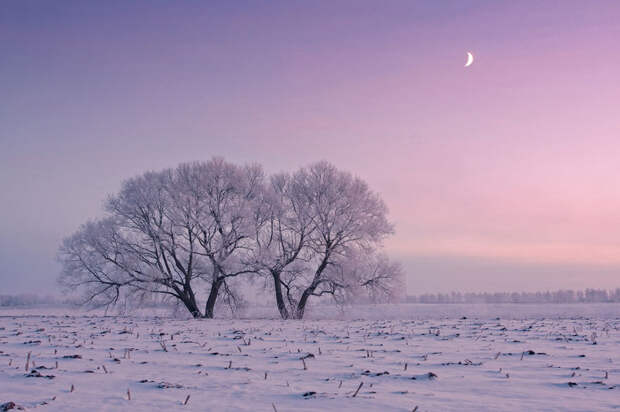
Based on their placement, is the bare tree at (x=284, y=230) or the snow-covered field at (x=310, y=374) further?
the bare tree at (x=284, y=230)

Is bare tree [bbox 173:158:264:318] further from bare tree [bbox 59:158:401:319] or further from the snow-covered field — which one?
the snow-covered field

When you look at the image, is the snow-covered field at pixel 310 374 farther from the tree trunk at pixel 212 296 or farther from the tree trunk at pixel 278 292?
the tree trunk at pixel 278 292

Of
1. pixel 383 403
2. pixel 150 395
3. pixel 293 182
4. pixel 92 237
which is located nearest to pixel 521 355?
pixel 383 403

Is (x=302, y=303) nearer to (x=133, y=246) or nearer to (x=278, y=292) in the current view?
(x=278, y=292)

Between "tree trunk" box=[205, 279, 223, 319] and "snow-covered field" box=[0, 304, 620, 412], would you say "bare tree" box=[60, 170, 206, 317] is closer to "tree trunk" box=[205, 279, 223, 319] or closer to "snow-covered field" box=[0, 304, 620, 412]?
"tree trunk" box=[205, 279, 223, 319]

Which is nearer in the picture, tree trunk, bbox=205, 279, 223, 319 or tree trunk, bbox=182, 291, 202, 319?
tree trunk, bbox=205, 279, 223, 319

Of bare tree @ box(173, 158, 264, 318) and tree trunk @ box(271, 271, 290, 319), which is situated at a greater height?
bare tree @ box(173, 158, 264, 318)

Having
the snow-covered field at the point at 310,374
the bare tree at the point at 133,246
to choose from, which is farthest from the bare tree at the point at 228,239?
the snow-covered field at the point at 310,374

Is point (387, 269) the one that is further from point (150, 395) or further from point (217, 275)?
point (150, 395)

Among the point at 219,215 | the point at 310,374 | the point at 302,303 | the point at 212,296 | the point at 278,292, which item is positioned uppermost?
the point at 219,215

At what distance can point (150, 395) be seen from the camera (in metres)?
5.69

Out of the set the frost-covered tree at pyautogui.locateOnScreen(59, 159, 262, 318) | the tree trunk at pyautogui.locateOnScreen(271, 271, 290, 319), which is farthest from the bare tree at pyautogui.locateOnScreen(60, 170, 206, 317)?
the tree trunk at pyautogui.locateOnScreen(271, 271, 290, 319)

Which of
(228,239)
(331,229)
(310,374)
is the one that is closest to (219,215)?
(228,239)

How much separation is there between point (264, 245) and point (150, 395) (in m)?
25.4
